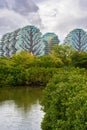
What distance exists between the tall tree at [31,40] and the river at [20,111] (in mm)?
44040

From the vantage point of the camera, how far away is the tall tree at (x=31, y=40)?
290 feet

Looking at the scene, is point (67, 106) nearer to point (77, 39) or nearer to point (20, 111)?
point (20, 111)

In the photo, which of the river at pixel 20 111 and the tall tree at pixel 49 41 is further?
the tall tree at pixel 49 41

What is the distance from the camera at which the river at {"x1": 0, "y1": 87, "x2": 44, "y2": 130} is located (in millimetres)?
26164

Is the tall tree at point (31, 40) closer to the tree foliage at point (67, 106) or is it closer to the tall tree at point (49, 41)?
the tall tree at point (49, 41)

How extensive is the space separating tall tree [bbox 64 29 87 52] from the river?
54.0m

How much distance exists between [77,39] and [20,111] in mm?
69146

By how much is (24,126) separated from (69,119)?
10.5 m

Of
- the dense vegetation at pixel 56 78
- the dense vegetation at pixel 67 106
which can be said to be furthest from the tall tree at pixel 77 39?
the dense vegetation at pixel 67 106

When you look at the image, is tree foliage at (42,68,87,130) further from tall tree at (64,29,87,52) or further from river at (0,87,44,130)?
tall tree at (64,29,87,52)

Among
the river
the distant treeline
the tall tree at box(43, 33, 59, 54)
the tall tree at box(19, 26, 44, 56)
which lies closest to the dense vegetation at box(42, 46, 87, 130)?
the river

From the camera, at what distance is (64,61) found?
65188 millimetres

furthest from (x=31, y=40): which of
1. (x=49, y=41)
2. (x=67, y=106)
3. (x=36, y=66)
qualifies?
(x=67, y=106)

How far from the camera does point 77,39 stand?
9950cm
